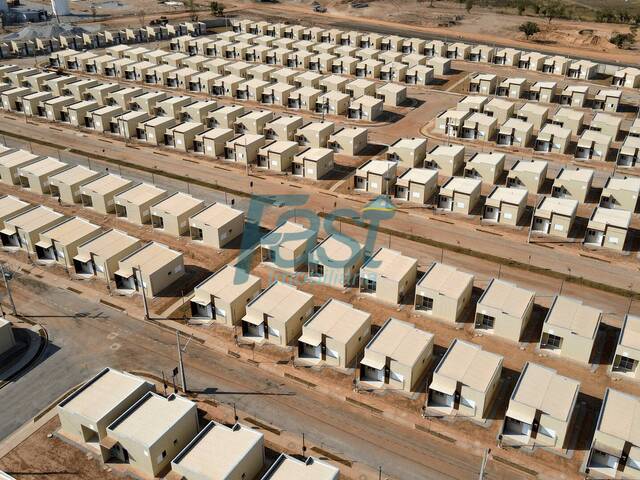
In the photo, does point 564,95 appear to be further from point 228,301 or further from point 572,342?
point 228,301

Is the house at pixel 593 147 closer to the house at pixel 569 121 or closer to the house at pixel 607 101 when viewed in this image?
the house at pixel 569 121

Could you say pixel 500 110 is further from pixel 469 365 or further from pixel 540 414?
pixel 540 414

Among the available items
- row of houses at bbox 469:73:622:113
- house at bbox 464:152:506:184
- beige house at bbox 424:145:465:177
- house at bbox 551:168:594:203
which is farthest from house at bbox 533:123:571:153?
row of houses at bbox 469:73:622:113

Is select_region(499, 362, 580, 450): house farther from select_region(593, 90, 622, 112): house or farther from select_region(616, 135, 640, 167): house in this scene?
select_region(593, 90, 622, 112): house

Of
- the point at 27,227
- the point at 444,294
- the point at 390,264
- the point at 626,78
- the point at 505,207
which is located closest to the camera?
the point at 444,294

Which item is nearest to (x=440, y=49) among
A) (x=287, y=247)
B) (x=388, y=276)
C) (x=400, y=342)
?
(x=287, y=247)
